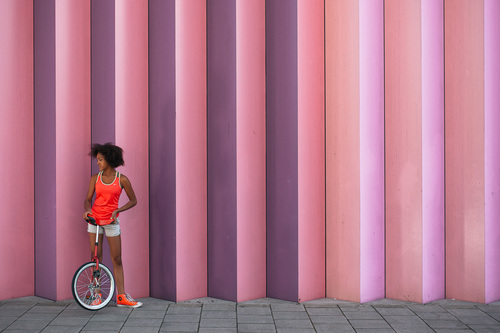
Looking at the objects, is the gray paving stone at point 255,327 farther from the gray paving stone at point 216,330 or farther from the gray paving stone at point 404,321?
the gray paving stone at point 404,321

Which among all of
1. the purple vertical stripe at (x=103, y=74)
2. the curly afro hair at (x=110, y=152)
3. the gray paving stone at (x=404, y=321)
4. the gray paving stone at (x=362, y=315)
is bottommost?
the gray paving stone at (x=404, y=321)

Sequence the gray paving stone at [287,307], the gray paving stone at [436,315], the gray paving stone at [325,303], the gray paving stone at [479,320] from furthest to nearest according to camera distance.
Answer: the gray paving stone at [325,303] → the gray paving stone at [287,307] → the gray paving stone at [436,315] → the gray paving stone at [479,320]

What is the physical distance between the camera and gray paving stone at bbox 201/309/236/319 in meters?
5.95

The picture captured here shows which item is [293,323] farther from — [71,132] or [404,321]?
[71,132]

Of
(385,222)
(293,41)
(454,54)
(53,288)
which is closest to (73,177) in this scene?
(53,288)

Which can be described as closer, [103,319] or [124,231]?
[103,319]

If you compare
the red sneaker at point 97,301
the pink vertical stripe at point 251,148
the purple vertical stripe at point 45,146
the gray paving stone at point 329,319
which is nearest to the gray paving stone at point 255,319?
the gray paving stone at point 329,319

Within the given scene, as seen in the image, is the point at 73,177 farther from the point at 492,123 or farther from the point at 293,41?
Answer: the point at 492,123

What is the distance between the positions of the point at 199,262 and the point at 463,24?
15.4 ft

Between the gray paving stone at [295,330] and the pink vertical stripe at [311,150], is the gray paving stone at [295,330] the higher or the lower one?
the lower one

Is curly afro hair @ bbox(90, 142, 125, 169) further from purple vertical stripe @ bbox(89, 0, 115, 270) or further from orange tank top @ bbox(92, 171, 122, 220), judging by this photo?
purple vertical stripe @ bbox(89, 0, 115, 270)

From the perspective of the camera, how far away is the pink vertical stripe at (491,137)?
6.53 metres

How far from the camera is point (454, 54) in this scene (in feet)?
22.0

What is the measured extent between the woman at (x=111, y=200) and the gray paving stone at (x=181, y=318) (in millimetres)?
585
